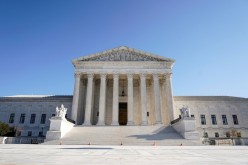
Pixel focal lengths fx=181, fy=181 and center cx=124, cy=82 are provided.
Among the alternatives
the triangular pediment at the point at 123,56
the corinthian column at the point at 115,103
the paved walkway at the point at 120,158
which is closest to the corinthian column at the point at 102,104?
the corinthian column at the point at 115,103

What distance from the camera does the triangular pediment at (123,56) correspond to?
37.0 metres

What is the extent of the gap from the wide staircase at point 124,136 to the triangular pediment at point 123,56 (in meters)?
14.4

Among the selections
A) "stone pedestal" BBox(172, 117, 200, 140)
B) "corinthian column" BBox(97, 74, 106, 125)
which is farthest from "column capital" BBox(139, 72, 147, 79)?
"stone pedestal" BBox(172, 117, 200, 140)

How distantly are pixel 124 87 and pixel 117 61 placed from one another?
807 centimetres

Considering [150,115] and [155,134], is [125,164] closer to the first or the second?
[155,134]

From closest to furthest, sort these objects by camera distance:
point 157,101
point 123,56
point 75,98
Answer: point 157,101 < point 75,98 < point 123,56

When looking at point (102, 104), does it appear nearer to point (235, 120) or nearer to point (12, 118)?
point (12, 118)

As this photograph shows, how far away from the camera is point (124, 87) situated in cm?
4228

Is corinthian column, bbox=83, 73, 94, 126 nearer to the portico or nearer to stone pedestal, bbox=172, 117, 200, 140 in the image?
the portico

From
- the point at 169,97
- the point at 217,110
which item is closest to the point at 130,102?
the point at 169,97

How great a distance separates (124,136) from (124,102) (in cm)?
1596

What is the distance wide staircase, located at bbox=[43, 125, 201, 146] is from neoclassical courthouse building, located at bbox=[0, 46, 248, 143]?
13.4 ft

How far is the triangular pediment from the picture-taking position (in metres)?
37.0

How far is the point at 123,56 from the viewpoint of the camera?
123ft
